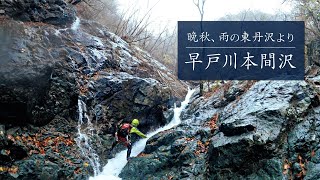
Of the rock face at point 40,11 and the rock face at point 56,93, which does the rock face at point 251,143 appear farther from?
the rock face at point 40,11

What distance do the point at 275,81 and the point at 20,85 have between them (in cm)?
814

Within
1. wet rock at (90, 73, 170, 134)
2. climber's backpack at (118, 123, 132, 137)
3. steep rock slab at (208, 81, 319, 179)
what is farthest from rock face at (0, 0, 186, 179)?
steep rock slab at (208, 81, 319, 179)

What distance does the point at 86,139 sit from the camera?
32.7ft

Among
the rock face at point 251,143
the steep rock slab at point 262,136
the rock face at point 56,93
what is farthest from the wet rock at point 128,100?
the steep rock slab at point 262,136

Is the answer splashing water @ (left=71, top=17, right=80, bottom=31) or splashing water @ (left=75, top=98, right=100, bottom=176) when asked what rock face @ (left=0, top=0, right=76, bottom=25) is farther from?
splashing water @ (left=75, top=98, right=100, bottom=176)

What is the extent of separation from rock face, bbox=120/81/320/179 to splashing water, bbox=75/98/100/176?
1002 millimetres

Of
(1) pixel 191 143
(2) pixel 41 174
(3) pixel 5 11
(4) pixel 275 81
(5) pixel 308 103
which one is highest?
Answer: (3) pixel 5 11

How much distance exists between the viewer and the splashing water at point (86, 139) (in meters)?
9.51

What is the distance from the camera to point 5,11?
11.7 metres

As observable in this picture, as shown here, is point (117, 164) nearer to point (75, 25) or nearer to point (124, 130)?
point (124, 130)

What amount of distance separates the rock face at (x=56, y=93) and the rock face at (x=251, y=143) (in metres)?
1.94

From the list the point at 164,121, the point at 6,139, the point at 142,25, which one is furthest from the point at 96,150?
the point at 142,25

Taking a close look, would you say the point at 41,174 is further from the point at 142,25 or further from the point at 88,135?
the point at 142,25

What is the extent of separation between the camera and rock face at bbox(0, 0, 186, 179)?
27.8 ft
